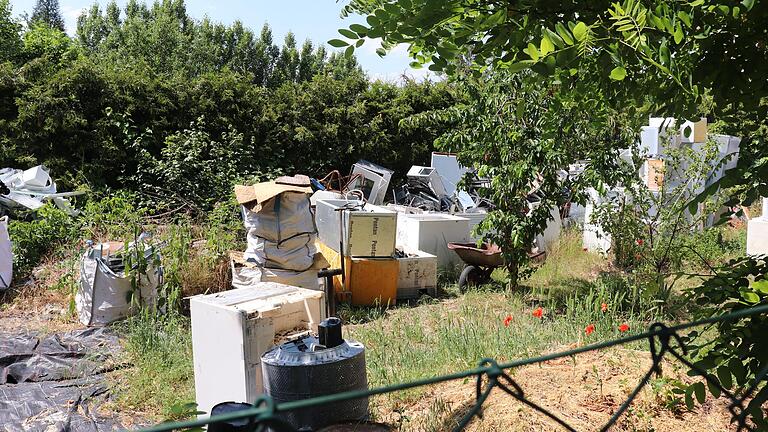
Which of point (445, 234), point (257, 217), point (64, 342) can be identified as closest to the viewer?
point (64, 342)

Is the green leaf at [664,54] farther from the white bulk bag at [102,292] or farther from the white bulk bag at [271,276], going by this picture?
the white bulk bag at [102,292]

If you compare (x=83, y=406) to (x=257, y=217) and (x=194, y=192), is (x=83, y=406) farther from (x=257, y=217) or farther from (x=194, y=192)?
(x=194, y=192)

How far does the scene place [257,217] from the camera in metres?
6.36

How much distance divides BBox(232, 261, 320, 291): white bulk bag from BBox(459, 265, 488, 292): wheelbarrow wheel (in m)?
2.13

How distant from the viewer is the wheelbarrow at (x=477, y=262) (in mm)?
7673

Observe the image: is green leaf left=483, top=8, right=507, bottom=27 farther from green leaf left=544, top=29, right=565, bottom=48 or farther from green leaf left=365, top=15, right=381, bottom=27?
→ green leaf left=365, top=15, right=381, bottom=27

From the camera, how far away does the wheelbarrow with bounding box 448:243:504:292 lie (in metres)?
7.67

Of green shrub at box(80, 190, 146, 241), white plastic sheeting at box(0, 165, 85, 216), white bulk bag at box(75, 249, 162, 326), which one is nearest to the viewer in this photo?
→ white bulk bag at box(75, 249, 162, 326)

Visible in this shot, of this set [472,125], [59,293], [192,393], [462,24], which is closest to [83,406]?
[192,393]

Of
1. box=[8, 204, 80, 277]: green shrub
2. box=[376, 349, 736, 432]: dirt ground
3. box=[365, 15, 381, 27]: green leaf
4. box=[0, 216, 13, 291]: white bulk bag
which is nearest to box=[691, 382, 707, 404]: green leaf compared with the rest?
box=[376, 349, 736, 432]: dirt ground

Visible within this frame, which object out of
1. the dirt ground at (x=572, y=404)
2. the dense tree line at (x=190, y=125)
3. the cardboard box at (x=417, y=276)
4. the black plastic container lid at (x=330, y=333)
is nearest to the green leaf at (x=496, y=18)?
the black plastic container lid at (x=330, y=333)

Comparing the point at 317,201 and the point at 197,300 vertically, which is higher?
the point at 317,201

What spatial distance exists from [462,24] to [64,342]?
4857 millimetres

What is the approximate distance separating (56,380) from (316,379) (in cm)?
297
